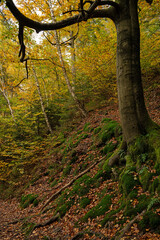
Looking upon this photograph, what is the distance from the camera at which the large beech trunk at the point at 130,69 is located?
13.3ft

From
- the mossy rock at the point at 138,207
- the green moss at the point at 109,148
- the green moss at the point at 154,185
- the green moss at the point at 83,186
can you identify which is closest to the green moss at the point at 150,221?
the mossy rock at the point at 138,207

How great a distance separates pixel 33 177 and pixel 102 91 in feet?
26.9

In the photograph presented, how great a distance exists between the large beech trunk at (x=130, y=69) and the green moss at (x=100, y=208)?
6.07ft

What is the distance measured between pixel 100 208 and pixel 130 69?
3.92 m

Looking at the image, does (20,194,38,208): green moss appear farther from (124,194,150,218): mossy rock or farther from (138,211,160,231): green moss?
(138,211,160,231): green moss

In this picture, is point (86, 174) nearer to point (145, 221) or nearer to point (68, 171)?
point (68, 171)

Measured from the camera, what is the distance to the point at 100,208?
13.1 ft

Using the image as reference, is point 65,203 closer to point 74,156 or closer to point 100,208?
point 100,208

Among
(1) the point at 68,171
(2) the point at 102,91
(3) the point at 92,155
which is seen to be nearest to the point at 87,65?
(2) the point at 102,91

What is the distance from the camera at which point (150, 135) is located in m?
3.88

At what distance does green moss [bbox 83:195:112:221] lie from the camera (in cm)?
387

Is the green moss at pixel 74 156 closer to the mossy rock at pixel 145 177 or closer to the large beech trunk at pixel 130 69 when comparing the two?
the large beech trunk at pixel 130 69

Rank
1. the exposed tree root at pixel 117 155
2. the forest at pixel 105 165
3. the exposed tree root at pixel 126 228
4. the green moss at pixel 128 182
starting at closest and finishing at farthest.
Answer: the exposed tree root at pixel 126 228 → the forest at pixel 105 165 → the green moss at pixel 128 182 → the exposed tree root at pixel 117 155

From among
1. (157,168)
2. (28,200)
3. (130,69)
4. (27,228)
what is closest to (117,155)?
(157,168)
